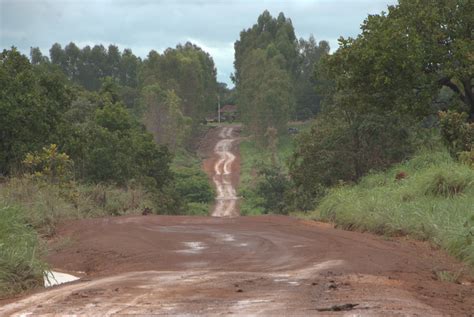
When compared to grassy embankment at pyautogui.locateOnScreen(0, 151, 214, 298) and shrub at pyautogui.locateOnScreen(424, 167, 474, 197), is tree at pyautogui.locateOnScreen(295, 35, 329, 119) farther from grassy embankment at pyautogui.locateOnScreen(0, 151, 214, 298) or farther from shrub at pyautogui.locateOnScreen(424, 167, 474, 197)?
shrub at pyautogui.locateOnScreen(424, 167, 474, 197)

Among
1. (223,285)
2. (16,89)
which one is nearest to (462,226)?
(223,285)

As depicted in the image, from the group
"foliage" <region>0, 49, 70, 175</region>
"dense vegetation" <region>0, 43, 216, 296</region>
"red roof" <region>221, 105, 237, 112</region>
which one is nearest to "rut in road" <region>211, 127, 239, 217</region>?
"dense vegetation" <region>0, 43, 216, 296</region>

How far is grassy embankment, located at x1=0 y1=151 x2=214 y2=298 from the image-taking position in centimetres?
880

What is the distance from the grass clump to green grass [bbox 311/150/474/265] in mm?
5926

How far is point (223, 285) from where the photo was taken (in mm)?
7711

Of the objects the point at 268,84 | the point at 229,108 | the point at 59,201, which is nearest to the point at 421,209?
the point at 59,201

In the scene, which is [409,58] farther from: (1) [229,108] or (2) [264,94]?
(1) [229,108]

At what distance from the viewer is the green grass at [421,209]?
39.4ft

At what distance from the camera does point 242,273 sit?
8.70 meters

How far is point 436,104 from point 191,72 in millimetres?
61932

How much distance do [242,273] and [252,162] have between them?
236ft

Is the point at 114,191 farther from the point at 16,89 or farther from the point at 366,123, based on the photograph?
the point at 366,123

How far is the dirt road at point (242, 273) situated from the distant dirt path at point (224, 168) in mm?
36627

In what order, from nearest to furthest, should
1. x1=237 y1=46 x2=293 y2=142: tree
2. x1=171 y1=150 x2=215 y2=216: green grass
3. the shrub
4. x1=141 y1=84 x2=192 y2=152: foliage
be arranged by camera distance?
the shrub, x1=171 y1=150 x2=215 y2=216: green grass, x1=141 y1=84 x2=192 y2=152: foliage, x1=237 y1=46 x2=293 y2=142: tree
